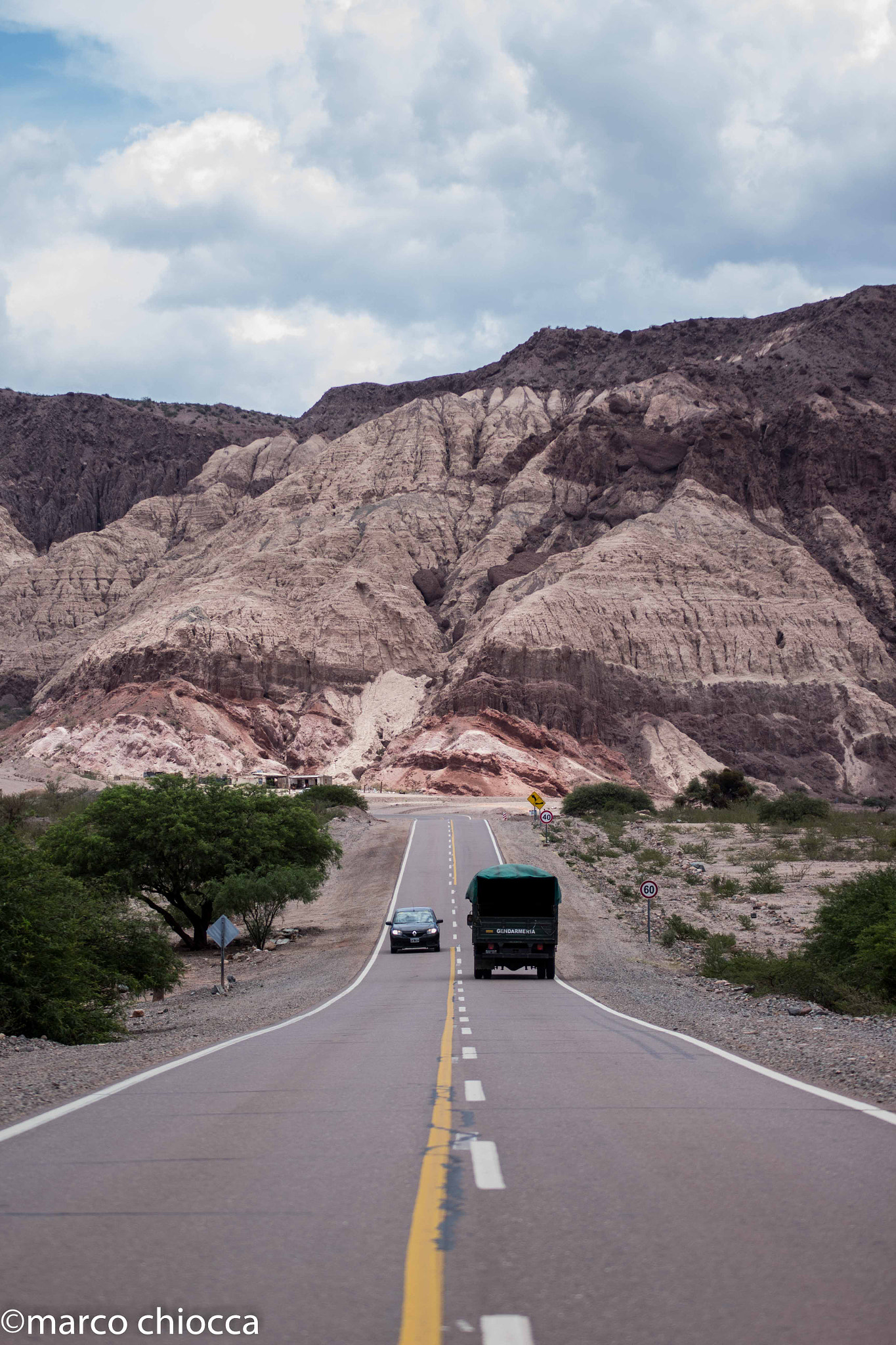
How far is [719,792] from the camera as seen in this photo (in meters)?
85.4

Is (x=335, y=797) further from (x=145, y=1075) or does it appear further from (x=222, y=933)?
(x=145, y=1075)

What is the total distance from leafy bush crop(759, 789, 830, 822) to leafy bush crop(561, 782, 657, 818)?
8.29 m

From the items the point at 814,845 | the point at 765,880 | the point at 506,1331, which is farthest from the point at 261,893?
the point at 814,845

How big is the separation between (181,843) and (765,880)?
23401 mm

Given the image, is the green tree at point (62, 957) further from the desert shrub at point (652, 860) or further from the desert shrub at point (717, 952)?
the desert shrub at point (652, 860)

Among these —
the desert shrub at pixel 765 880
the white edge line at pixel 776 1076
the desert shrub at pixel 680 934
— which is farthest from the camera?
the desert shrub at pixel 765 880

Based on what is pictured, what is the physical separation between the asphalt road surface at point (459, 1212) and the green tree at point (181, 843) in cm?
2636

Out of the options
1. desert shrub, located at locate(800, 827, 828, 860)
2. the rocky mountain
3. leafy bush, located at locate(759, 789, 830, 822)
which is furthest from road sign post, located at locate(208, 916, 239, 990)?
the rocky mountain

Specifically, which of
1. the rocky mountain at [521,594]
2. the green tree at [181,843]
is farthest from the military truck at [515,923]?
the rocky mountain at [521,594]

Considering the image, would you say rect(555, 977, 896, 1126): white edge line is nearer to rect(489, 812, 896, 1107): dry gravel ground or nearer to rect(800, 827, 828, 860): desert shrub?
rect(489, 812, 896, 1107): dry gravel ground

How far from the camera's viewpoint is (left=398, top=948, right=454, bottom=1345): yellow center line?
3854 mm

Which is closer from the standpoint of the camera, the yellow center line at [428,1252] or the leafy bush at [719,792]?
the yellow center line at [428,1252]

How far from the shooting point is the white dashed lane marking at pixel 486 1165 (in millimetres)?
5633

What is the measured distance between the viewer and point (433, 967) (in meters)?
26.9
